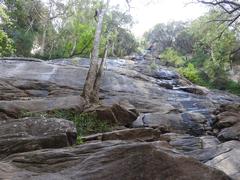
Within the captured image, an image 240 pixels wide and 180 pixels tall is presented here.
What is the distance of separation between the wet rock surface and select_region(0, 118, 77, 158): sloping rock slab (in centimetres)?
2

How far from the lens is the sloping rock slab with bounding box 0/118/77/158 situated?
7.33 m

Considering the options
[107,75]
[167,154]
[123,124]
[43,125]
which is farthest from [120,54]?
[167,154]

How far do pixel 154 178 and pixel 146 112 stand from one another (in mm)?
11659

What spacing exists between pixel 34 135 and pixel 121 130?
13.5 feet

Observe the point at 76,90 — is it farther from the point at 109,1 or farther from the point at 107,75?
the point at 109,1

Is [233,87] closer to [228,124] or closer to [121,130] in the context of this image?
[228,124]

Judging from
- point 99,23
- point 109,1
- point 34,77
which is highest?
point 109,1

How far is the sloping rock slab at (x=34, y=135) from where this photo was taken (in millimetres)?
7332

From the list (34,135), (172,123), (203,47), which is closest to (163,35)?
(203,47)

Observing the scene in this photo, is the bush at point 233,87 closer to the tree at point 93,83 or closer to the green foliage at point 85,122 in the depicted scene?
the tree at point 93,83

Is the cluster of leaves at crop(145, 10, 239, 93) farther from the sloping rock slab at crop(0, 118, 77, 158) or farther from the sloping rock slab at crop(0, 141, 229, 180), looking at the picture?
the sloping rock slab at crop(0, 141, 229, 180)

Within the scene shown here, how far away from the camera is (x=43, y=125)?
27.1ft

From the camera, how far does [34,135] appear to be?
782 cm

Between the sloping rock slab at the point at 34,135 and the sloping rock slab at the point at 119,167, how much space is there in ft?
4.40
